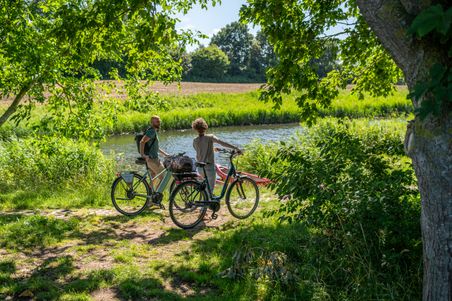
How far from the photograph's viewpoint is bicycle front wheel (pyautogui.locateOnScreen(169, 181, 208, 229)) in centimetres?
748

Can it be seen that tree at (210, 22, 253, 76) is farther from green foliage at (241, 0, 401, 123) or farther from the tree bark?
green foliage at (241, 0, 401, 123)

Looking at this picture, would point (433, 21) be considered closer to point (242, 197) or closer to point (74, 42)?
point (74, 42)

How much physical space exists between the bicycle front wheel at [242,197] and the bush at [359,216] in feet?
7.57

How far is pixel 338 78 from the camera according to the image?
28.3ft

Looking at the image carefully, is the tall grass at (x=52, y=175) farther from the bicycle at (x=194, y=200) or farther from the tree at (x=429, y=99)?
the tree at (x=429, y=99)

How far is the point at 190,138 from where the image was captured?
86.1ft

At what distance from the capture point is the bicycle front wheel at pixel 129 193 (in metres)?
8.45

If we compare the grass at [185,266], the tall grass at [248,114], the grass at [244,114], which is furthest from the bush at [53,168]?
the tall grass at [248,114]

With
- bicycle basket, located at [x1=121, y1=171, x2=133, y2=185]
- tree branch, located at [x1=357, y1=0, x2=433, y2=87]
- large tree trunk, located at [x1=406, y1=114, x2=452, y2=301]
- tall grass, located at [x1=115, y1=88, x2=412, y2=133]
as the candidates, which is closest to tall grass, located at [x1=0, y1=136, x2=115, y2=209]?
bicycle basket, located at [x1=121, y1=171, x2=133, y2=185]

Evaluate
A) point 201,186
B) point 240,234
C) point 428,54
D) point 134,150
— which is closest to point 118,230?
point 201,186

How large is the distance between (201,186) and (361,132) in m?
9.89

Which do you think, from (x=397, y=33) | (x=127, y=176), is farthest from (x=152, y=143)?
(x=397, y=33)

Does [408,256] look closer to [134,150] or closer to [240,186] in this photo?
[240,186]

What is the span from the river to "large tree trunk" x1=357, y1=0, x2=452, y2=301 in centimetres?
1517
